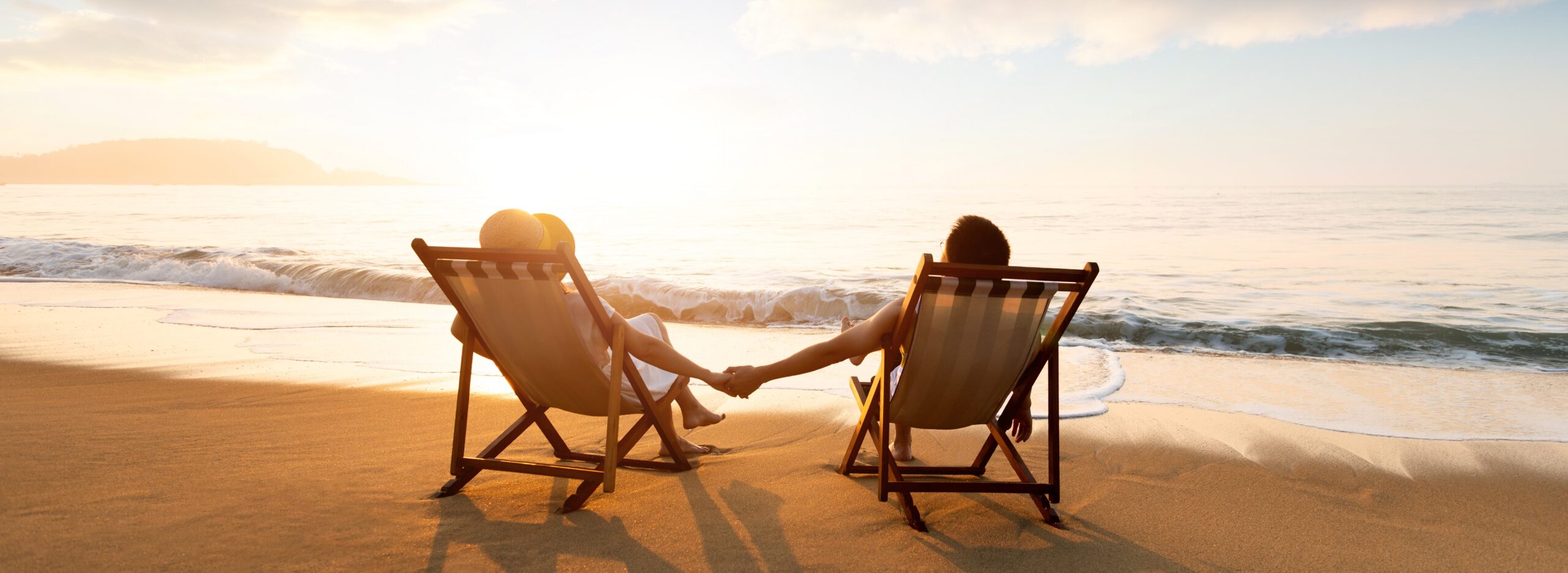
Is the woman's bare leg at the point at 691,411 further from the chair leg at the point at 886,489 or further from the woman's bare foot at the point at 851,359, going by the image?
the chair leg at the point at 886,489

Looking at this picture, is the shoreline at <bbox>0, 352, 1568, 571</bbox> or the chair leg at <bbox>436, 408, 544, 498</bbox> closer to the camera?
the shoreline at <bbox>0, 352, 1568, 571</bbox>

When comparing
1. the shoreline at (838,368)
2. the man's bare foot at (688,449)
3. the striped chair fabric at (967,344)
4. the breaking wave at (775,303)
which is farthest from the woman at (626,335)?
the breaking wave at (775,303)

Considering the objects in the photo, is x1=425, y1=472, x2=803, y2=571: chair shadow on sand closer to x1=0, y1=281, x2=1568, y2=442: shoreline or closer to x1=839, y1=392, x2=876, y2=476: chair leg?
x1=839, y1=392, x2=876, y2=476: chair leg

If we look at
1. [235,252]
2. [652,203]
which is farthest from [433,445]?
[652,203]

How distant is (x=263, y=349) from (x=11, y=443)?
11.1 ft

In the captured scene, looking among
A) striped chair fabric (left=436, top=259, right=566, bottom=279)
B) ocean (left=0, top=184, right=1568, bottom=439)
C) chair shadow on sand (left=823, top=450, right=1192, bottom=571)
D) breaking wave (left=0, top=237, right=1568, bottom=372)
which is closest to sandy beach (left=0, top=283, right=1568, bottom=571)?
chair shadow on sand (left=823, top=450, right=1192, bottom=571)

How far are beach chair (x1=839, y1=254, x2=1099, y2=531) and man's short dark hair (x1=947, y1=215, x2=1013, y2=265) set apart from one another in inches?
9.2

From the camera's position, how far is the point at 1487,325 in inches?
358

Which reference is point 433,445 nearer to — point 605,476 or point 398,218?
point 605,476

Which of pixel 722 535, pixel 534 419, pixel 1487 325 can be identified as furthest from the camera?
pixel 1487 325

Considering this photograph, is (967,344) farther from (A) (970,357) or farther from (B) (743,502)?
(B) (743,502)

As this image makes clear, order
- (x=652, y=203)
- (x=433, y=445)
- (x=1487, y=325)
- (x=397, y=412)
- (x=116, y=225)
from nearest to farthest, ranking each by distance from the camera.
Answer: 1. (x=433, y=445)
2. (x=397, y=412)
3. (x=1487, y=325)
4. (x=116, y=225)
5. (x=652, y=203)

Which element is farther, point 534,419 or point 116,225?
point 116,225

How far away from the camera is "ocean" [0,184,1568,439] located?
9.15 metres
